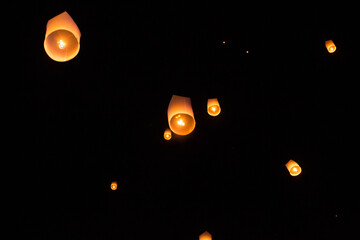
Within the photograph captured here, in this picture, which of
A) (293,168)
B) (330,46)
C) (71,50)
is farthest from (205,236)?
(71,50)

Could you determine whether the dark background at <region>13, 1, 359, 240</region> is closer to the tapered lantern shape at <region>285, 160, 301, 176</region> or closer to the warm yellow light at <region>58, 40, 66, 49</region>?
the tapered lantern shape at <region>285, 160, 301, 176</region>

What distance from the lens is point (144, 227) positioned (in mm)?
5020

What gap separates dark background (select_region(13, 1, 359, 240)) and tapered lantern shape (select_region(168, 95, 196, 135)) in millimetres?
1223

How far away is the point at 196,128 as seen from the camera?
4.59 metres

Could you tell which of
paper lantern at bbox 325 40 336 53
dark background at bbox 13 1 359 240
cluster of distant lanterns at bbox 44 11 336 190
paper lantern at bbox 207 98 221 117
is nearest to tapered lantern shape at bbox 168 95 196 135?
cluster of distant lanterns at bbox 44 11 336 190

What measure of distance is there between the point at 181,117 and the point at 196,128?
6.15 feet

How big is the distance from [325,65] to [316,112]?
67cm

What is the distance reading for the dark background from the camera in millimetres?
3662

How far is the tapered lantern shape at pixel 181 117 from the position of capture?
266cm

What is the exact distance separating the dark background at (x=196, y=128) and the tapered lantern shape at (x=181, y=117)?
1223 millimetres

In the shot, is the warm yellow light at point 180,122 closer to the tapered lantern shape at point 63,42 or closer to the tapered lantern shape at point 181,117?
the tapered lantern shape at point 181,117

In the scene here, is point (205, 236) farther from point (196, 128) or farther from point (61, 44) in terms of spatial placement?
point (61, 44)

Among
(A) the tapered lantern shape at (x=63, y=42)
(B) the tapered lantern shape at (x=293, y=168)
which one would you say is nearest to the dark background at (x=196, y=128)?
(B) the tapered lantern shape at (x=293, y=168)

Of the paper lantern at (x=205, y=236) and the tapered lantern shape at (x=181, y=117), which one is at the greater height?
the tapered lantern shape at (x=181, y=117)
